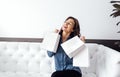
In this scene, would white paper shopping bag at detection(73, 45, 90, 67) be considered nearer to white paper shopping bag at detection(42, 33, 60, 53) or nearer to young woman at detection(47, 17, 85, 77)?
young woman at detection(47, 17, 85, 77)

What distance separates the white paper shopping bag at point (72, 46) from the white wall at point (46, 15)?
0.61 meters

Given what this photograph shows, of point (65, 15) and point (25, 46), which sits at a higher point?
point (65, 15)

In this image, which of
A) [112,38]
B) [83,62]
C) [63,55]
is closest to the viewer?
[83,62]

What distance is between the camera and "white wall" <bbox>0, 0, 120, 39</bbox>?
2738 millimetres

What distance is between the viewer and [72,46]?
85.7 inches

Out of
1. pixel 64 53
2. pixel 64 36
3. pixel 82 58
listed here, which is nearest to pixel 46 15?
pixel 64 36

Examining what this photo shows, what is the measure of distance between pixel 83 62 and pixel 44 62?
652mm

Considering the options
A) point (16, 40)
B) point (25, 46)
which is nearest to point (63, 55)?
point (25, 46)

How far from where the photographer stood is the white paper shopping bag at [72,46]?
2.16 meters

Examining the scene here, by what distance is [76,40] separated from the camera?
7.19 ft

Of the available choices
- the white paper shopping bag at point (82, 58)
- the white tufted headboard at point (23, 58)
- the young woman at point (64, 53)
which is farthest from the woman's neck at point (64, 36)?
the white tufted headboard at point (23, 58)

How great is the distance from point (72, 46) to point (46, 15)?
0.75 m

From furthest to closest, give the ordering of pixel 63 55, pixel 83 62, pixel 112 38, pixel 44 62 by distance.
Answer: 1. pixel 112 38
2. pixel 44 62
3. pixel 63 55
4. pixel 83 62

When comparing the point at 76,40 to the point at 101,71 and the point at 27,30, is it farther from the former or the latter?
the point at 27,30
